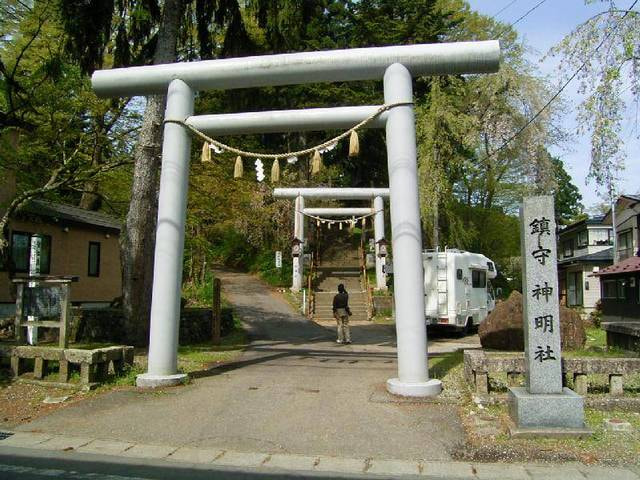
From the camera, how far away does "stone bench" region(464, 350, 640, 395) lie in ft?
25.4

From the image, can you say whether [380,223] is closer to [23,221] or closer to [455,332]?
[455,332]

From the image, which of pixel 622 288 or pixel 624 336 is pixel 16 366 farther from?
pixel 622 288

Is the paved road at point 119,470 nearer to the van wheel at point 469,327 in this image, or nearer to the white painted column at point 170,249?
the white painted column at point 170,249

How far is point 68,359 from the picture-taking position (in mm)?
9117

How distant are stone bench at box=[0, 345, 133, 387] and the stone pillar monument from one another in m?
6.50

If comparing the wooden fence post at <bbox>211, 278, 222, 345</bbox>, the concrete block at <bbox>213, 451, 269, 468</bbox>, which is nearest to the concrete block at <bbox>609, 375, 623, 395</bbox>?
the concrete block at <bbox>213, 451, 269, 468</bbox>

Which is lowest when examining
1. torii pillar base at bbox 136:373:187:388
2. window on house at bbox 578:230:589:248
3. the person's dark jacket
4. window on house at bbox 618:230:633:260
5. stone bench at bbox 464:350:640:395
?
torii pillar base at bbox 136:373:187:388

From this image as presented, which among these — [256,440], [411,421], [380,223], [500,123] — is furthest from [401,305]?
[500,123]

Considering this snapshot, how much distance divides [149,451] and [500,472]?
3.80 meters

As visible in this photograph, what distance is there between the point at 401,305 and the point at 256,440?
3.17 metres

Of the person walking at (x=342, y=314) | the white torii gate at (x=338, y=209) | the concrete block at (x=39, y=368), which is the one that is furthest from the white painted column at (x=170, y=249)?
the white torii gate at (x=338, y=209)

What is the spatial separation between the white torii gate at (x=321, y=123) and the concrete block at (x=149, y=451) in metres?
2.77

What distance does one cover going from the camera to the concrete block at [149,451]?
610 cm

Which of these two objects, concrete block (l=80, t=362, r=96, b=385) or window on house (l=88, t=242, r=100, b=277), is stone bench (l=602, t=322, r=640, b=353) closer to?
concrete block (l=80, t=362, r=96, b=385)
